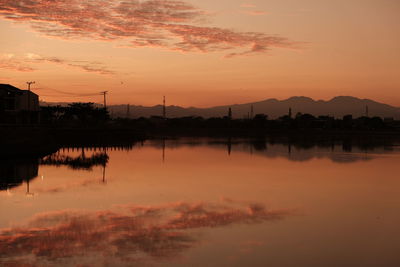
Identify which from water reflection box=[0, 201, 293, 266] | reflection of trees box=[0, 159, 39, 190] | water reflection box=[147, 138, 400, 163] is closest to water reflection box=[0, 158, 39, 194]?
reflection of trees box=[0, 159, 39, 190]

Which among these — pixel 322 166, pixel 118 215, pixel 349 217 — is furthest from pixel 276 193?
pixel 322 166

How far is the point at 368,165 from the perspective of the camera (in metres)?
39.9

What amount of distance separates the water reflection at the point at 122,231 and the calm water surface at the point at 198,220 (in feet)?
0.10

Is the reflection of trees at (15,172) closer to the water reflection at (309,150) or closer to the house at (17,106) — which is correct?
the water reflection at (309,150)

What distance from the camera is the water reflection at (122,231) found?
12461mm

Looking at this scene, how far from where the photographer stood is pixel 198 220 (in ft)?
55.0

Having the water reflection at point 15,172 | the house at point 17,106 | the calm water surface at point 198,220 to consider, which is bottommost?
the calm water surface at point 198,220

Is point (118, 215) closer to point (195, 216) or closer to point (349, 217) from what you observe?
point (195, 216)

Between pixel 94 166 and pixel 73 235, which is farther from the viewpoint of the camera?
pixel 94 166

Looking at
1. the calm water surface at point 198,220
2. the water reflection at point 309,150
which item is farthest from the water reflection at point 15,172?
the water reflection at point 309,150

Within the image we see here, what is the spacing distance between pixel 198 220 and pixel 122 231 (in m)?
3.09

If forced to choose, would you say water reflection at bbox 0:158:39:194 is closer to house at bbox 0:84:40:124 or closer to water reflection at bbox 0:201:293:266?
water reflection at bbox 0:201:293:266

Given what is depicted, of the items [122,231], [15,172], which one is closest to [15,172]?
[15,172]

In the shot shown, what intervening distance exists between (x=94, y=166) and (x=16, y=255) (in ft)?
85.9
